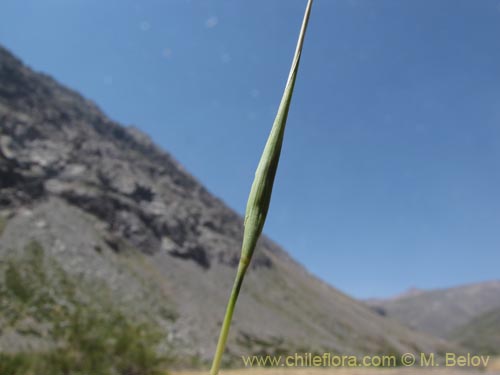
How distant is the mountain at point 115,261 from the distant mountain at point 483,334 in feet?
147

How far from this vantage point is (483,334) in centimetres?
11250

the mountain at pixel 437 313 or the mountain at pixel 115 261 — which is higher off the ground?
the mountain at pixel 437 313

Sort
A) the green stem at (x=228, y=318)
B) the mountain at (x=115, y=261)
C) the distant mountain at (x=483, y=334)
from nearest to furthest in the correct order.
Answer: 1. the green stem at (x=228, y=318)
2. the mountain at (x=115, y=261)
3. the distant mountain at (x=483, y=334)

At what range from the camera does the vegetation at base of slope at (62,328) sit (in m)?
16.6

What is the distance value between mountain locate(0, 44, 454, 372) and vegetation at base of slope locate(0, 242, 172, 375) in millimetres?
120

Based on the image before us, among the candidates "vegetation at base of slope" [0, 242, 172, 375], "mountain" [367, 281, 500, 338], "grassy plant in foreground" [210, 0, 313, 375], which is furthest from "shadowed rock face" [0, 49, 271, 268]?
"mountain" [367, 281, 500, 338]

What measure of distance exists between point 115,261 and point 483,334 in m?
120

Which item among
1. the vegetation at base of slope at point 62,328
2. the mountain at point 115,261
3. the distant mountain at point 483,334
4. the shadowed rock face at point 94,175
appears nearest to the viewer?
the vegetation at base of slope at point 62,328

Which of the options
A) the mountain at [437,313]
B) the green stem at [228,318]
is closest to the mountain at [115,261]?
the green stem at [228,318]

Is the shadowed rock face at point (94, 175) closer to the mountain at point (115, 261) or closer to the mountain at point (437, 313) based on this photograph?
the mountain at point (115, 261)

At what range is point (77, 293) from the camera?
94.4 feet

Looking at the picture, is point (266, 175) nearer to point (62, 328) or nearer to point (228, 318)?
point (228, 318)

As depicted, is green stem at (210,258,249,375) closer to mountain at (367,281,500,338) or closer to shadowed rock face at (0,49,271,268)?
shadowed rock face at (0,49,271,268)

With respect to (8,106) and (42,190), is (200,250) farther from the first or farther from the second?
(8,106)
